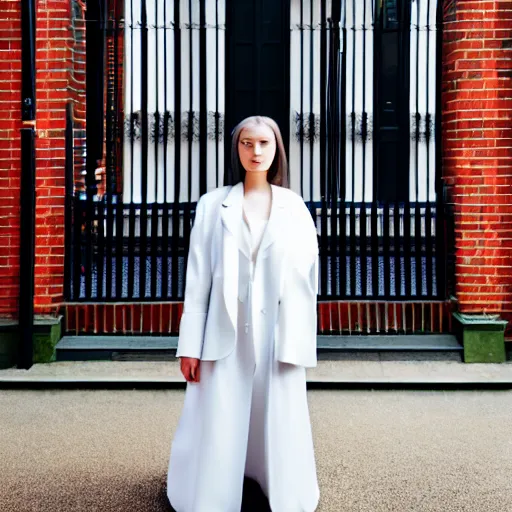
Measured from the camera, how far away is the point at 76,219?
7.15 metres

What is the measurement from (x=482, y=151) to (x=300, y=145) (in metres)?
1.68

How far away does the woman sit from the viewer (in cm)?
335

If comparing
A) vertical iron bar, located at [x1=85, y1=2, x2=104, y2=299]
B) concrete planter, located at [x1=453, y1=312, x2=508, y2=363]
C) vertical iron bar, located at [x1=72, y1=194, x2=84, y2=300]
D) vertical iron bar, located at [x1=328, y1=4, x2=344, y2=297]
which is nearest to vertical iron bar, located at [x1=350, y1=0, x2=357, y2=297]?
vertical iron bar, located at [x1=328, y1=4, x2=344, y2=297]

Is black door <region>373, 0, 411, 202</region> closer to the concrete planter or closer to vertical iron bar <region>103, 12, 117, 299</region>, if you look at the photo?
the concrete planter

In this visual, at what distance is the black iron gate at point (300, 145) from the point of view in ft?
23.7

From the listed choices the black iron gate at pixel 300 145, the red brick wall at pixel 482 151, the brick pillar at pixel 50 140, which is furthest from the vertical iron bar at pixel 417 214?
the brick pillar at pixel 50 140

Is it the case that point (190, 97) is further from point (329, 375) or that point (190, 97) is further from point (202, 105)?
point (329, 375)

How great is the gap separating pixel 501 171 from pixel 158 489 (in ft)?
14.1

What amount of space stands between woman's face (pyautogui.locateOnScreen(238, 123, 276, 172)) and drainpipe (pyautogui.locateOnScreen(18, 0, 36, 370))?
146 inches

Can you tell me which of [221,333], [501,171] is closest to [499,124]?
[501,171]

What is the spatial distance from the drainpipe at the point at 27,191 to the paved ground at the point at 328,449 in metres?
0.65

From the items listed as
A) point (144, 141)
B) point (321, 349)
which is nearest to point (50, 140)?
point (144, 141)

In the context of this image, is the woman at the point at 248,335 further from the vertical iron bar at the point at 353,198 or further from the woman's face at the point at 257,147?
the vertical iron bar at the point at 353,198

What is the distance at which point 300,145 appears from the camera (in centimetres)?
754
